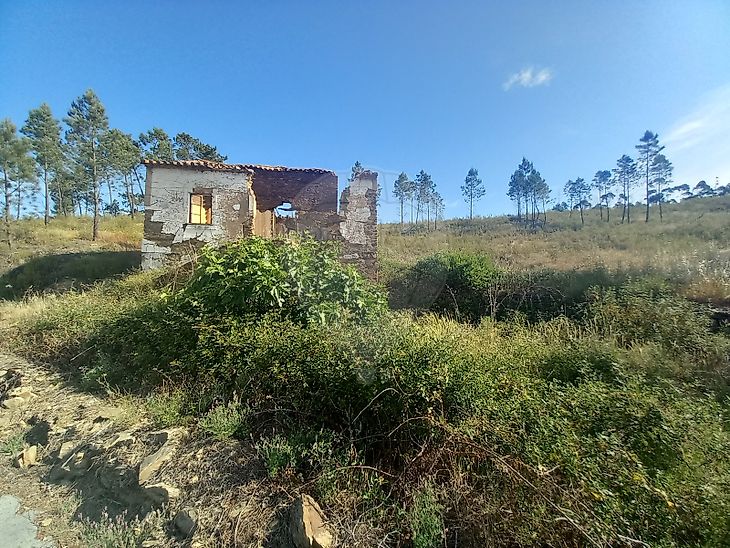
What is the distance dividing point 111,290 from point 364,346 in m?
8.51

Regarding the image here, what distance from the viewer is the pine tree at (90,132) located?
20.0m

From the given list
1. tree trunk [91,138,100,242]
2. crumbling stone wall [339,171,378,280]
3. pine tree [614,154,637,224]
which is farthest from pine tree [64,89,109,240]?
pine tree [614,154,637,224]

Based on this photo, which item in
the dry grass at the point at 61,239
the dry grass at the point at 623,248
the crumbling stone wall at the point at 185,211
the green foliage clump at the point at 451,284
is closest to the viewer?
the dry grass at the point at 623,248

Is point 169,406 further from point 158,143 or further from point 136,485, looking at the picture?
point 158,143

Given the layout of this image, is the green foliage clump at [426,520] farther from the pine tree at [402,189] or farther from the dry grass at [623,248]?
the pine tree at [402,189]

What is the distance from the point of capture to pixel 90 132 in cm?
2041

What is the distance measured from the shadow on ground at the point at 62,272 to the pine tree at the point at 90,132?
7.18 meters

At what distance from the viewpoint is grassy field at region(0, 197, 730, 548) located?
7.54 feet

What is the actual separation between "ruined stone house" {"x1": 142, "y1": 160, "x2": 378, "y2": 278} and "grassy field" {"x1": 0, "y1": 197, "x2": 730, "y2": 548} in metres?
4.46

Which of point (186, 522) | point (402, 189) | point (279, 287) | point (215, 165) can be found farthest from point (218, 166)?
point (402, 189)

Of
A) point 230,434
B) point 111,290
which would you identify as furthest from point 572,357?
point 111,290

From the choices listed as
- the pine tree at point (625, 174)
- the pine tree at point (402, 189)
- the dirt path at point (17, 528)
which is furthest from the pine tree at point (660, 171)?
the dirt path at point (17, 528)

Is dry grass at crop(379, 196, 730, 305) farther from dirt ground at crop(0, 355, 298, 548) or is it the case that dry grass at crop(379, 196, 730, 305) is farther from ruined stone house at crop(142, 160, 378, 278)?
dirt ground at crop(0, 355, 298, 548)

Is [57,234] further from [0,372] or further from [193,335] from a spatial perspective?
[193,335]
